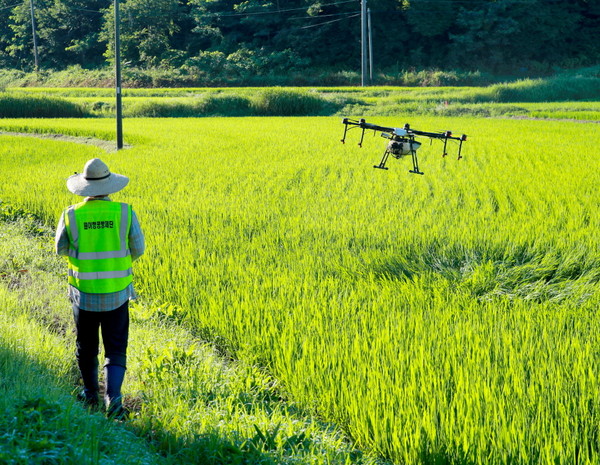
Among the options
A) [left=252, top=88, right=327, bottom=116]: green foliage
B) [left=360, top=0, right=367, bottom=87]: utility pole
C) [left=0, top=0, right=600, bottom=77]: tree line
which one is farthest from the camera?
[left=0, top=0, right=600, bottom=77]: tree line

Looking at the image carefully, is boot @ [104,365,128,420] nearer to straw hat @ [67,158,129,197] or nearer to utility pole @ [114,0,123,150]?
straw hat @ [67,158,129,197]

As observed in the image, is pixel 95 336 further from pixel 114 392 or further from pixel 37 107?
pixel 37 107

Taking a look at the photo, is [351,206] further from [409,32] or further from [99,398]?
[409,32]


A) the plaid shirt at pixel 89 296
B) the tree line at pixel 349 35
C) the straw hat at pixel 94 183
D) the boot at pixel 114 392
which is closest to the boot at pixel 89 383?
the boot at pixel 114 392

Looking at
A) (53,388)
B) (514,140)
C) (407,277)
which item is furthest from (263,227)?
(514,140)

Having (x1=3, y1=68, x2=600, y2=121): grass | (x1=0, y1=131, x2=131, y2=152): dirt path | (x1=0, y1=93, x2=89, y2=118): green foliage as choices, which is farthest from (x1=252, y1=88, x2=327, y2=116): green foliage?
(x1=0, y1=131, x2=131, y2=152): dirt path

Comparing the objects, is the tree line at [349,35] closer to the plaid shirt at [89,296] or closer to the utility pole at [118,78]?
the utility pole at [118,78]
